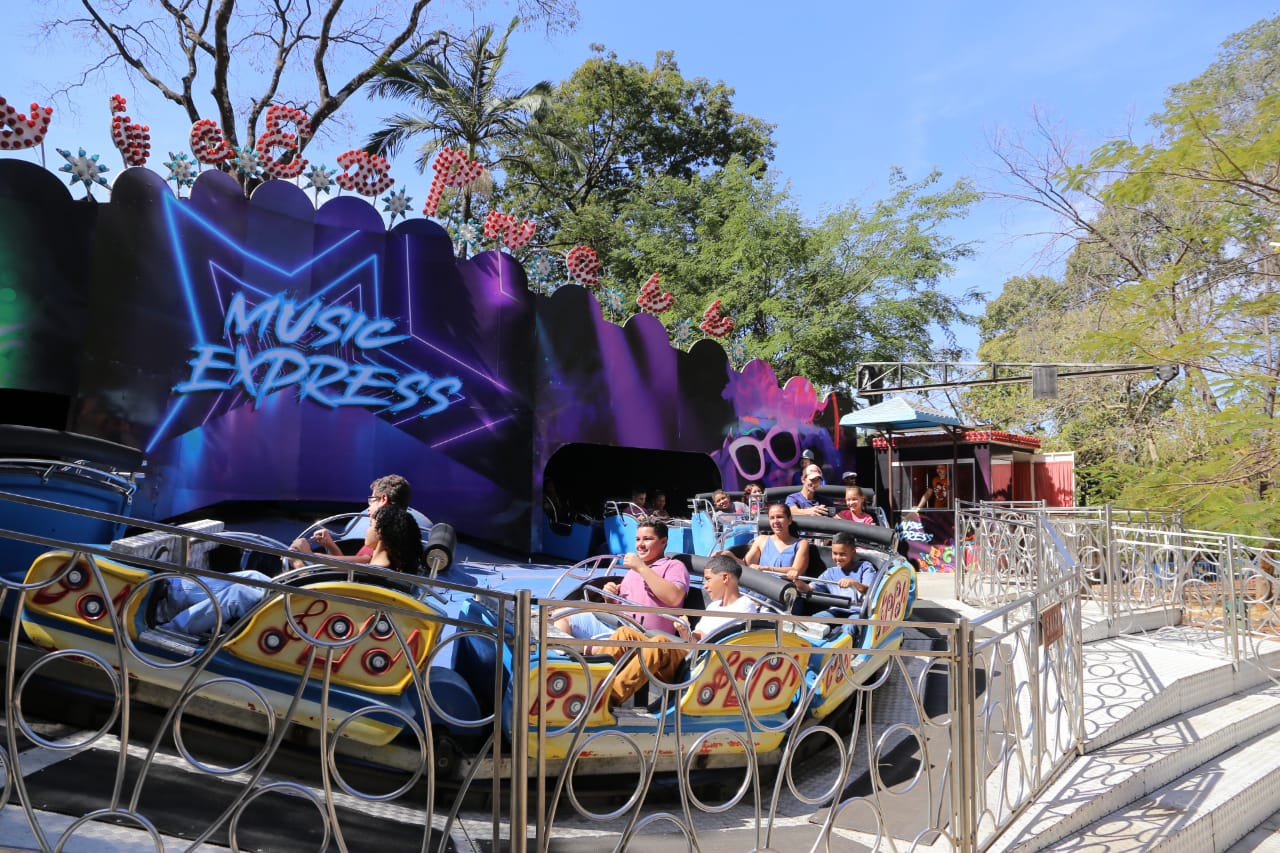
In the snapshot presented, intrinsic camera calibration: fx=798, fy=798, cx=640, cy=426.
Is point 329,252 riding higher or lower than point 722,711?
higher

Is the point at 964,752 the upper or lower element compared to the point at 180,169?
lower

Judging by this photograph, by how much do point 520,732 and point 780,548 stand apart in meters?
4.36

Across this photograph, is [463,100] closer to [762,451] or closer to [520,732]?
[762,451]

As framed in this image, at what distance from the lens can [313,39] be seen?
18094 millimetres

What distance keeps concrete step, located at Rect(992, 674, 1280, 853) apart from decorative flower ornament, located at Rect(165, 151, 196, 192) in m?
11.2

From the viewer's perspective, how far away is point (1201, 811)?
3.71 meters

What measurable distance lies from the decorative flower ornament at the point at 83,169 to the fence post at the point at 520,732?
33.4 ft

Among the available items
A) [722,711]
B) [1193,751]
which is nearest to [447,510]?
[722,711]

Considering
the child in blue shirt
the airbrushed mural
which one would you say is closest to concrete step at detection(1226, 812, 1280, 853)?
the child in blue shirt

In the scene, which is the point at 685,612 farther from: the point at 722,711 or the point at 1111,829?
the point at 1111,829

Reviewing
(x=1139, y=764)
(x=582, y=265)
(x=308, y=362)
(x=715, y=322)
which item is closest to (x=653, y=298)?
(x=582, y=265)

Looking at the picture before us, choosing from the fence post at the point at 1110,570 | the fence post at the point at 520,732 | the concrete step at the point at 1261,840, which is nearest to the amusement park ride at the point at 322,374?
the fence post at the point at 1110,570

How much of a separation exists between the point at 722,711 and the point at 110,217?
968 centimetres

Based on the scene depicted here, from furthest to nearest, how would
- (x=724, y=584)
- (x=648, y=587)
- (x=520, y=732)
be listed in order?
(x=648, y=587)
(x=724, y=584)
(x=520, y=732)
